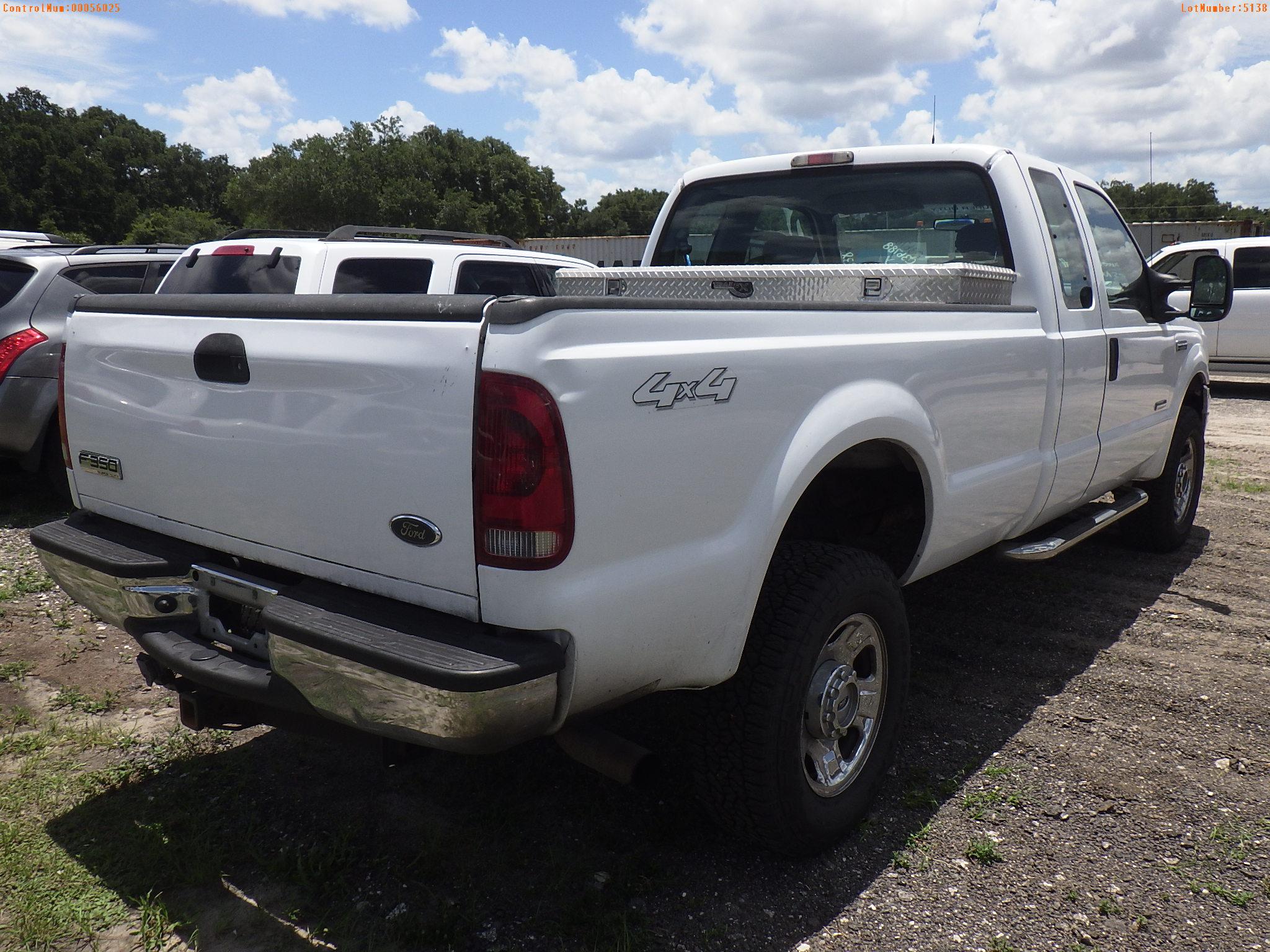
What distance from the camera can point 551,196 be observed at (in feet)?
265

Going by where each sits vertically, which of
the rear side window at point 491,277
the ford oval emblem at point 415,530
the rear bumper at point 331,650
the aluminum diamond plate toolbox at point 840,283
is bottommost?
the rear bumper at point 331,650

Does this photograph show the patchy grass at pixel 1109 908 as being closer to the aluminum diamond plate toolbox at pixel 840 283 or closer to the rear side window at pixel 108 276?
the aluminum diamond plate toolbox at pixel 840 283

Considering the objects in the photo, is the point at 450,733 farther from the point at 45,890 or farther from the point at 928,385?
the point at 928,385

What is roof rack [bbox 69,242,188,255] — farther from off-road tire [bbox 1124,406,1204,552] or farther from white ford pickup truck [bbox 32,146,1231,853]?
off-road tire [bbox 1124,406,1204,552]

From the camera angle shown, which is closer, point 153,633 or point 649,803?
point 153,633

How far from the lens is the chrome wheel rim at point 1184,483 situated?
17.7ft

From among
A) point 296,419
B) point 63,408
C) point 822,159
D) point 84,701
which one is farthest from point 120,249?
point 296,419

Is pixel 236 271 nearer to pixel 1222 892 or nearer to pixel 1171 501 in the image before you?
pixel 1171 501

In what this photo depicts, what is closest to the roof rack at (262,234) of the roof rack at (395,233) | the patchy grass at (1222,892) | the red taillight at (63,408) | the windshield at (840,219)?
the roof rack at (395,233)

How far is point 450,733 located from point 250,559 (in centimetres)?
83

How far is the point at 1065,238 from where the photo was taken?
13.3 feet

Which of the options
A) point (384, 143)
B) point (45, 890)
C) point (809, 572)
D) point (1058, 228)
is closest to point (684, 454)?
point (809, 572)

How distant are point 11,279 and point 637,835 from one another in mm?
5929

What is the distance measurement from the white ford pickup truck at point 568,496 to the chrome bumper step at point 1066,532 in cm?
5
